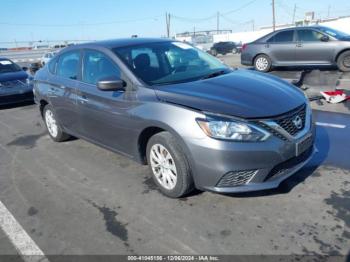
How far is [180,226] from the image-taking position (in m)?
3.20

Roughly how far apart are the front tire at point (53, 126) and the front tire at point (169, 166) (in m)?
2.60

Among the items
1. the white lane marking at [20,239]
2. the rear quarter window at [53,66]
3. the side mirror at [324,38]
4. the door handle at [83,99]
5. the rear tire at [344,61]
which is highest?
the side mirror at [324,38]

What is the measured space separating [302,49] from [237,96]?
9123 millimetres

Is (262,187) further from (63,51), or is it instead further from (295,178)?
(63,51)

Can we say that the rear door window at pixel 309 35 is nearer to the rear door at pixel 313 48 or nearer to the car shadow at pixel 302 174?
the rear door at pixel 313 48

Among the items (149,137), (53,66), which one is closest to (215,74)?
(149,137)

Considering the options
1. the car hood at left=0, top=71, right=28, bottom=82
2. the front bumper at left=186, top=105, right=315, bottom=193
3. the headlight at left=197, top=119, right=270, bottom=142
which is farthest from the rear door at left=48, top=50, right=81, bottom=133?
the car hood at left=0, top=71, right=28, bottom=82

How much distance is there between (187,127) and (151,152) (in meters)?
0.71

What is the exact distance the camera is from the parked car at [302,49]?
1087 cm

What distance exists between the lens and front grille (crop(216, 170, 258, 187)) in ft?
10.5

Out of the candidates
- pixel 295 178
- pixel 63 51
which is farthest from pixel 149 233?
pixel 63 51

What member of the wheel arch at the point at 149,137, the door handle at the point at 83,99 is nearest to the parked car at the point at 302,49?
the door handle at the point at 83,99

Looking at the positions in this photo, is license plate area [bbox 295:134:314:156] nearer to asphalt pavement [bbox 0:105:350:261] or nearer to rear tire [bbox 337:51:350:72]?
asphalt pavement [bbox 0:105:350:261]

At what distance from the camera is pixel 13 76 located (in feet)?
33.2
